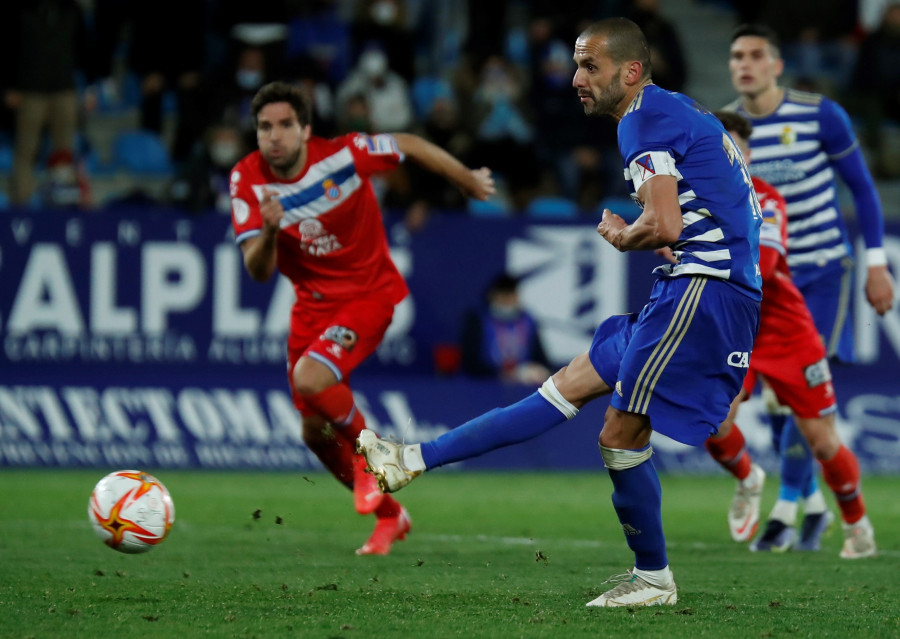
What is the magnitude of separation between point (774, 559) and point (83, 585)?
3547 millimetres

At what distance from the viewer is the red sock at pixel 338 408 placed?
24.0 feet

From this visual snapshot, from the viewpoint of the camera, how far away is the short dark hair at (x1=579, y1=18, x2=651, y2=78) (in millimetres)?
5234

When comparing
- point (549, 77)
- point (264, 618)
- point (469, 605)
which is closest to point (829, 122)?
point (469, 605)

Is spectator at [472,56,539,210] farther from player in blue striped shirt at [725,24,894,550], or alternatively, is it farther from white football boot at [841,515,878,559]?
white football boot at [841,515,878,559]

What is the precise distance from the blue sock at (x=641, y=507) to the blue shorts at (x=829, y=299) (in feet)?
9.23

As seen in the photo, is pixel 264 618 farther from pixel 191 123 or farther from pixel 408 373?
pixel 191 123

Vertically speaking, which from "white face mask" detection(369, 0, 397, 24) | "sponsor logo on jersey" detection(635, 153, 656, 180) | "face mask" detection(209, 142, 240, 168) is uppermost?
"white face mask" detection(369, 0, 397, 24)

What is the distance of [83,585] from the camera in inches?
233

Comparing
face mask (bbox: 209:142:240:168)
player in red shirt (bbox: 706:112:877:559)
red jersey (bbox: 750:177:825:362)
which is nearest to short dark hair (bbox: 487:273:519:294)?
face mask (bbox: 209:142:240:168)

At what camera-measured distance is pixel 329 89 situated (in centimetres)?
1492

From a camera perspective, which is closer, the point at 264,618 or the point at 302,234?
the point at 264,618

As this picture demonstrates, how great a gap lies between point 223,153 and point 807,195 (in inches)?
306

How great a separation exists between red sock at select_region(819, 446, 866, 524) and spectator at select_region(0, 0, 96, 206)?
9558mm

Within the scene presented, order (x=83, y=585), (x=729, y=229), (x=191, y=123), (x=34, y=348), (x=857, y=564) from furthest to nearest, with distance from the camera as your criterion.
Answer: (x=191, y=123), (x=34, y=348), (x=857, y=564), (x=83, y=585), (x=729, y=229)
